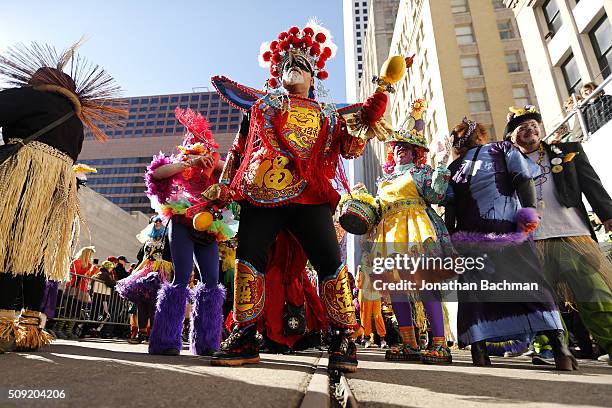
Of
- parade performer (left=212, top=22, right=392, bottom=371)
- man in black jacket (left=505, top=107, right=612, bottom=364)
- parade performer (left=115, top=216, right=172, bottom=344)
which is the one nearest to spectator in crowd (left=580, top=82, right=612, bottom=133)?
man in black jacket (left=505, top=107, right=612, bottom=364)

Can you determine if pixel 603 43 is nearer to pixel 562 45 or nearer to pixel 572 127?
pixel 562 45

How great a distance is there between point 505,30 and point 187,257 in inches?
1134

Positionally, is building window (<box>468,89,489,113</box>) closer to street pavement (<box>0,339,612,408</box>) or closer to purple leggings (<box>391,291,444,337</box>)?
purple leggings (<box>391,291,444,337</box>)

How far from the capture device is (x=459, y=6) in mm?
25531

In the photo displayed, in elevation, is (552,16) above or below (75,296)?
above

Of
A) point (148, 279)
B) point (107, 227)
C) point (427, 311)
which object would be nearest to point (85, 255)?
point (148, 279)

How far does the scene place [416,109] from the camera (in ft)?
12.3

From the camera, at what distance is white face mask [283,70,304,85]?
9.10 ft

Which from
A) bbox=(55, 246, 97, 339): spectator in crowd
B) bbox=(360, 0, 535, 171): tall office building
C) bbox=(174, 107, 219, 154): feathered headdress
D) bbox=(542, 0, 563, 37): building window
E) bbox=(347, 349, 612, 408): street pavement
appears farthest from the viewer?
bbox=(360, 0, 535, 171): tall office building

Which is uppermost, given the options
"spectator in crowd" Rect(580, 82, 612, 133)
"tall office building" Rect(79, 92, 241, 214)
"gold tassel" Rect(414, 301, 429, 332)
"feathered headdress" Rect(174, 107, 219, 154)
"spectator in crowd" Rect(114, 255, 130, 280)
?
"tall office building" Rect(79, 92, 241, 214)

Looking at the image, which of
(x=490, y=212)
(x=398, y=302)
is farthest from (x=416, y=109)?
(x=398, y=302)

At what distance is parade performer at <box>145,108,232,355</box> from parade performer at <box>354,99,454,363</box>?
1.45m

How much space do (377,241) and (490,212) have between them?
94 centimetres

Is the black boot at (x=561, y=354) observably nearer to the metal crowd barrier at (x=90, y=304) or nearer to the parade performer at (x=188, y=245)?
the parade performer at (x=188, y=245)
